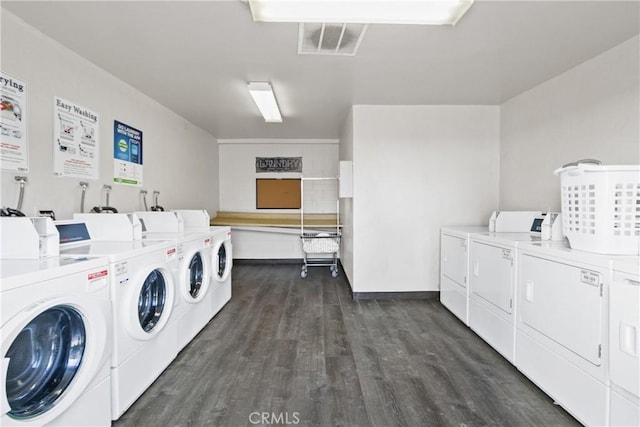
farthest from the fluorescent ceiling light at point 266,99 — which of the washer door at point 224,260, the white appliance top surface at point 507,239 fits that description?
the white appliance top surface at point 507,239

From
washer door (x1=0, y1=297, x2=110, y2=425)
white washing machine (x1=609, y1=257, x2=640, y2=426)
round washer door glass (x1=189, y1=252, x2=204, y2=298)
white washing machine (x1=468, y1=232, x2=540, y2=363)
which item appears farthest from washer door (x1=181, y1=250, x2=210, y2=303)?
white washing machine (x1=609, y1=257, x2=640, y2=426)

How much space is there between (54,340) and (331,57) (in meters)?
2.52

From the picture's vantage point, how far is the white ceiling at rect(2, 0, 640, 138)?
1955 mm

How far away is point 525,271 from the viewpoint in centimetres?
216

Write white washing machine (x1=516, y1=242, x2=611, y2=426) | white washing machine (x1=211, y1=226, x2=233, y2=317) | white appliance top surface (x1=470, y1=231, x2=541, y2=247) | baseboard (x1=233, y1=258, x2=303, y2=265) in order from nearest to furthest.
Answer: white washing machine (x1=516, y1=242, x2=611, y2=426) < white appliance top surface (x1=470, y1=231, x2=541, y2=247) < white washing machine (x1=211, y1=226, x2=233, y2=317) < baseboard (x1=233, y1=258, x2=303, y2=265)

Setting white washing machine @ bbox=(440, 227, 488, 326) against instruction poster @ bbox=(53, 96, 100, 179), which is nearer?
instruction poster @ bbox=(53, 96, 100, 179)

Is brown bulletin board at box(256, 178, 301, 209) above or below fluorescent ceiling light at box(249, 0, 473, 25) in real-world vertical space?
below

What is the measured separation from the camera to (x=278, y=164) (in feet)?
20.2

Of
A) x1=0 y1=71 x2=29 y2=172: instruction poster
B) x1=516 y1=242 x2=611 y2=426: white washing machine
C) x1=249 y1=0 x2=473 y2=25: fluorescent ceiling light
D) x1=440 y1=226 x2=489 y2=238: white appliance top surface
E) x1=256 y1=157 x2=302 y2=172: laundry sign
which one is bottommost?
x1=516 y1=242 x2=611 y2=426: white washing machine

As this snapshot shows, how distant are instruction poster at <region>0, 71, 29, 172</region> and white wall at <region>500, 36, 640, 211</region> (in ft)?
13.8

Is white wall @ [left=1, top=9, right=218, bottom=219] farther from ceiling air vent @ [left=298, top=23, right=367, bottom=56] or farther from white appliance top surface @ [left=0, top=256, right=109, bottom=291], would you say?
ceiling air vent @ [left=298, top=23, right=367, bottom=56]

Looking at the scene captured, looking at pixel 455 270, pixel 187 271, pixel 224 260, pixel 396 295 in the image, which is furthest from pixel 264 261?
pixel 455 270

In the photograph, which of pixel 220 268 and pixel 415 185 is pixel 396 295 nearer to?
pixel 415 185

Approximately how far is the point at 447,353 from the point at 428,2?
2443mm
